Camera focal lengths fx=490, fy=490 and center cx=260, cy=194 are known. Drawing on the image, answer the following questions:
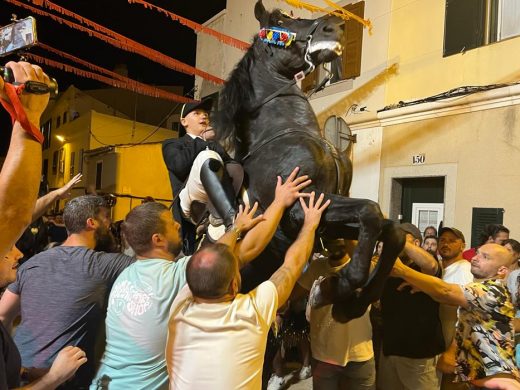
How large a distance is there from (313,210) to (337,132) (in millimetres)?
6949

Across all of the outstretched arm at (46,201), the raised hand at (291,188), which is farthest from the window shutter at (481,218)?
the outstretched arm at (46,201)

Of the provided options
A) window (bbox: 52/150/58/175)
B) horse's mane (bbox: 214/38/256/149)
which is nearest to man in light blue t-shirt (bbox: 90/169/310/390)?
horse's mane (bbox: 214/38/256/149)

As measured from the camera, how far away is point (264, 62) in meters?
3.12

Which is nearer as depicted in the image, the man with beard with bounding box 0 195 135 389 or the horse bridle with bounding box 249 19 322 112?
the man with beard with bounding box 0 195 135 389

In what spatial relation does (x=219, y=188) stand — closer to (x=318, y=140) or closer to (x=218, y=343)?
(x=318, y=140)

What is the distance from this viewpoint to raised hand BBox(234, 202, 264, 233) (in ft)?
8.48

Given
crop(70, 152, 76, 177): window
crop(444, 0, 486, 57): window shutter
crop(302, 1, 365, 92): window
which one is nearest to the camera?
crop(444, 0, 486, 57): window shutter

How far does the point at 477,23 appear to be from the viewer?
26.4ft

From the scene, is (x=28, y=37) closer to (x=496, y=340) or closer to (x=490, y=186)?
(x=496, y=340)

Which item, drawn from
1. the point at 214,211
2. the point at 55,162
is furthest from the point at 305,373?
→ the point at 55,162

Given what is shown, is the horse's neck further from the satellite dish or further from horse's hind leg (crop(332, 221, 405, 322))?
the satellite dish

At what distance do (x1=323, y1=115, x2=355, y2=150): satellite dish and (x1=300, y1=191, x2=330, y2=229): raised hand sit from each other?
6.62 metres

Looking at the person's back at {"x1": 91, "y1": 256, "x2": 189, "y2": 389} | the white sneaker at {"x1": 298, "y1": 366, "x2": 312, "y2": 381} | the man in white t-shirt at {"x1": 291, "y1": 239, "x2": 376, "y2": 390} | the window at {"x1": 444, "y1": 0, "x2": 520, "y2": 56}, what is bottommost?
the white sneaker at {"x1": 298, "y1": 366, "x2": 312, "y2": 381}

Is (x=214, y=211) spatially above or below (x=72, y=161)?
below
